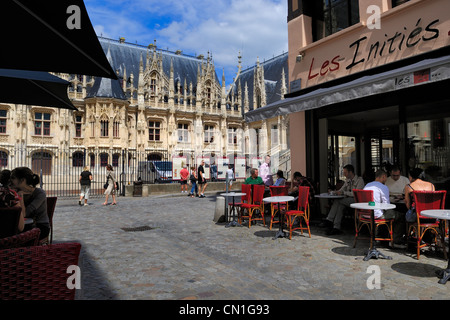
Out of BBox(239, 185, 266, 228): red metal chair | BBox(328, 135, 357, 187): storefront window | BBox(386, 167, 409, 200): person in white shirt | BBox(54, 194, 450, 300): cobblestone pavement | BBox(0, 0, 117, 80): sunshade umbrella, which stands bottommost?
BBox(54, 194, 450, 300): cobblestone pavement

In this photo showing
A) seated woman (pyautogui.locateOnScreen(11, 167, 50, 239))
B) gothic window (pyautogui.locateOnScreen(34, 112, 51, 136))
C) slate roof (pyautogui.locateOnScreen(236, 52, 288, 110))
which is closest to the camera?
seated woman (pyautogui.locateOnScreen(11, 167, 50, 239))

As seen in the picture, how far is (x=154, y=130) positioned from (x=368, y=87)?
31459 mm

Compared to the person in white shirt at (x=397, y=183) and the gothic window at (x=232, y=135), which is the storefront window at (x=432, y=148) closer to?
the person in white shirt at (x=397, y=183)

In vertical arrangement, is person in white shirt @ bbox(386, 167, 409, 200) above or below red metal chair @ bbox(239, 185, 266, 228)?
above

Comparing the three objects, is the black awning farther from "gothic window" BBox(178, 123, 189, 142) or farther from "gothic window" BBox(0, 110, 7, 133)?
"gothic window" BBox(0, 110, 7, 133)

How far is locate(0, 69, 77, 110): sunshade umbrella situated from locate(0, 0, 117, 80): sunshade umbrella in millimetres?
1051

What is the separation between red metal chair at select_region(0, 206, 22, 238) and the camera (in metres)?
3.00

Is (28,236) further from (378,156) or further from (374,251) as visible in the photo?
(378,156)

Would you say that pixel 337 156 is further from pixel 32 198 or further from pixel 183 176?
pixel 183 176

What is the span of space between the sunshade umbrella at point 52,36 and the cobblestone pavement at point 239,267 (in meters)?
2.51

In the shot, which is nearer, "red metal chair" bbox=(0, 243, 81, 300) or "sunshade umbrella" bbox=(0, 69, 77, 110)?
"red metal chair" bbox=(0, 243, 81, 300)

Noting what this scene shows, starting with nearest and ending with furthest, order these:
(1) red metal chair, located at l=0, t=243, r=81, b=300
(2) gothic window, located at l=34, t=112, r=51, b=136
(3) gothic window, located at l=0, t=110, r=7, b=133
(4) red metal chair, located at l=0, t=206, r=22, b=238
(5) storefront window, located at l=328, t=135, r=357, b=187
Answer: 1. (1) red metal chair, located at l=0, t=243, r=81, b=300
2. (4) red metal chair, located at l=0, t=206, r=22, b=238
3. (5) storefront window, located at l=328, t=135, r=357, b=187
4. (3) gothic window, located at l=0, t=110, r=7, b=133
5. (2) gothic window, located at l=34, t=112, r=51, b=136

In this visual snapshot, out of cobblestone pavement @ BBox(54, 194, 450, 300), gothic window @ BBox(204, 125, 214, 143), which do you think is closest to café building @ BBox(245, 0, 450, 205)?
cobblestone pavement @ BBox(54, 194, 450, 300)

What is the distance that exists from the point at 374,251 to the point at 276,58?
4312cm
